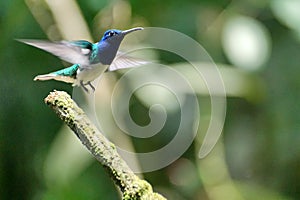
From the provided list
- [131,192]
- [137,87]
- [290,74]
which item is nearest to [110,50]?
[131,192]

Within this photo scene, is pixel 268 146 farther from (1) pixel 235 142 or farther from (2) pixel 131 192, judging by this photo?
(2) pixel 131 192

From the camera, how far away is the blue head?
0.45 metres

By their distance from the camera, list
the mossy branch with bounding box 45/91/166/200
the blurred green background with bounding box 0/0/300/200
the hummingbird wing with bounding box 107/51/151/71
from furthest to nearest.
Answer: the blurred green background with bounding box 0/0/300/200, the hummingbird wing with bounding box 107/51/151/71, the mossy branch with bounding box 45/91/166/200

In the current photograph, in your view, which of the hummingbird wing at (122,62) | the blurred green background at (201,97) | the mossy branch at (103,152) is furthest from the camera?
the blurred green background at (201,97)

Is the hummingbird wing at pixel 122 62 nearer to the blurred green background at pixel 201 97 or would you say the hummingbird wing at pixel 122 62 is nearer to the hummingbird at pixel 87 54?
the hummingbird at pixel 87 54

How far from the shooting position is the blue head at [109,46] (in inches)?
17.6

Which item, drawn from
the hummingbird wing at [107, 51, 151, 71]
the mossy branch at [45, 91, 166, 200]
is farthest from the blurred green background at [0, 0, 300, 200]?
the mossy branch at [45, 91, 166, 200]

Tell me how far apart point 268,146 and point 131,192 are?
0.74 meters

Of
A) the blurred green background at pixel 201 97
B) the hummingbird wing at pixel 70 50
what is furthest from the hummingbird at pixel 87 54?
the blurred green background at pixel 201 97

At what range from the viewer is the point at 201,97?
3.37ft

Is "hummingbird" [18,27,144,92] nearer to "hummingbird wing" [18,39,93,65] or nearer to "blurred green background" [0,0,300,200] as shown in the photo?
"hummingbird wing" [18,39,93,65]

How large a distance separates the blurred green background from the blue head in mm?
461

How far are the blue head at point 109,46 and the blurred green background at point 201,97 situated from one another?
18.2 inches

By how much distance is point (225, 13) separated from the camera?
1015 millimetres
